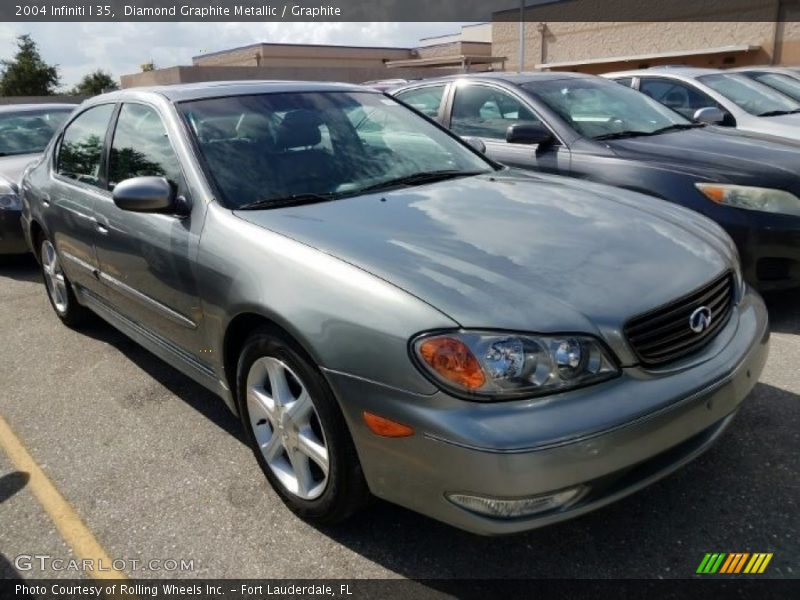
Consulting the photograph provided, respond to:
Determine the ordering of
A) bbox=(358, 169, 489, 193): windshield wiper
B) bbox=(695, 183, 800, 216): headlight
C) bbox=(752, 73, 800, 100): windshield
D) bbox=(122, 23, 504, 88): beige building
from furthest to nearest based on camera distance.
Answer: bbox=(122, 23, 504, 88): beige building
bbox=(752, 73, 800, 100): windshield
bbox=(695, 183, 800, 216): headlight
bbox=(358, 169, 489, 193): windshield wiper

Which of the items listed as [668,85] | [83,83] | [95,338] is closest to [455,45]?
[83,83]

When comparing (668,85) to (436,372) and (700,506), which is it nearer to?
(700,506)

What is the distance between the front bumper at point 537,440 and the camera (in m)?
1.91

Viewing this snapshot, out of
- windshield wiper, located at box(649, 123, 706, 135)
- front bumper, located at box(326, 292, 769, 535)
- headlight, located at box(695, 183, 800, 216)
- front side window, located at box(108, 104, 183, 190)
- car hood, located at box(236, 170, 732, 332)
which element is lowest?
front bumper, located at box(326, 292, 769, 535)

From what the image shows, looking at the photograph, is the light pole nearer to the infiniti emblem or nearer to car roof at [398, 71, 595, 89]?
car roof at [398, 71, 595, 89]

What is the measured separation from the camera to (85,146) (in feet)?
13.5

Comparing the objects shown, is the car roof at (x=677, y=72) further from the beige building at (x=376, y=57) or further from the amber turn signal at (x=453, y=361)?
the beige building at (x=376, y=57)

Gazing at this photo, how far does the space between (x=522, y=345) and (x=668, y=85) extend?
21.7ft

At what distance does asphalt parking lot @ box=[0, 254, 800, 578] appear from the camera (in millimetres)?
2344

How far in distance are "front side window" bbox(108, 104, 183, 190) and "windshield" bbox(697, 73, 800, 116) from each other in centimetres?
621

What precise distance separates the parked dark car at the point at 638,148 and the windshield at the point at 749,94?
219cm

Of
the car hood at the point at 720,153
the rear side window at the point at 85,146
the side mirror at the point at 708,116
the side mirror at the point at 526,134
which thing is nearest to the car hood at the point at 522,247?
the car hood at the point at 720,153

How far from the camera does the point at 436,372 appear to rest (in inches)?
78.9

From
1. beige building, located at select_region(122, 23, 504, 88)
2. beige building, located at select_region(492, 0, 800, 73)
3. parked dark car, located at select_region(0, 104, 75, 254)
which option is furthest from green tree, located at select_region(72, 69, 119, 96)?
parked dark car, located at select_region(0, 104, 75, 254)
